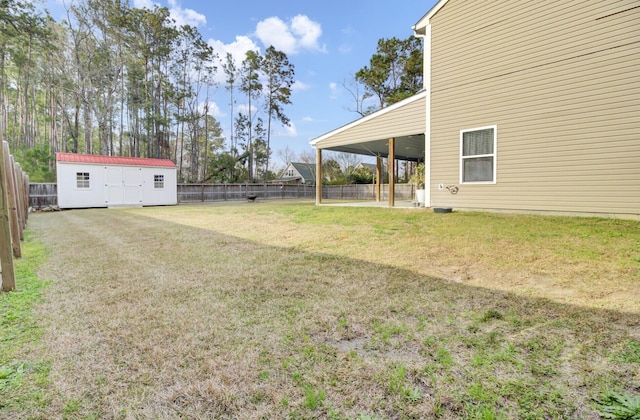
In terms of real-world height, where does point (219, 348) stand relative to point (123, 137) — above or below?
below

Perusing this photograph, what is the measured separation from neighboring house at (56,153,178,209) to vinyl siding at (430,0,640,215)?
15122mm

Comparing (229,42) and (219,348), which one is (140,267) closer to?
(219,348)

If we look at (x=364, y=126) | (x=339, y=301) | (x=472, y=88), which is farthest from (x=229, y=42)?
(x=339, y=301)

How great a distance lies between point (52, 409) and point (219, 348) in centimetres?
70

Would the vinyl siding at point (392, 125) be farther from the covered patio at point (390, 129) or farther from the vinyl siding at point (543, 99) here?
the vinyl siding at point (543, 99)

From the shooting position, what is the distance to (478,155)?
707 centimetres

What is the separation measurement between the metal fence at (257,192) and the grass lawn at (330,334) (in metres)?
14.4

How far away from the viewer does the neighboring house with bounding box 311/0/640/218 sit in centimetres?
538

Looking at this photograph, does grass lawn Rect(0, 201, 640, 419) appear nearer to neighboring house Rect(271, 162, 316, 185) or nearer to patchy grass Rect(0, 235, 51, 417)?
patchy grass Rect(0, 235, 51, 417)

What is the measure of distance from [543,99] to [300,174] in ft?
98.5

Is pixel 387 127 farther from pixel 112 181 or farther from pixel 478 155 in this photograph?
pixel 112 181

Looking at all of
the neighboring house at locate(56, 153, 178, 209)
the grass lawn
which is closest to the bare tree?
the neighboring house at locate(56, 153, 178, 209)

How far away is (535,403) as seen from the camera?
48.3 inches

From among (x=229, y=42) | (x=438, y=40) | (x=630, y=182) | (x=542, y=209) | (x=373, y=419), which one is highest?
(x=229, y=42)
